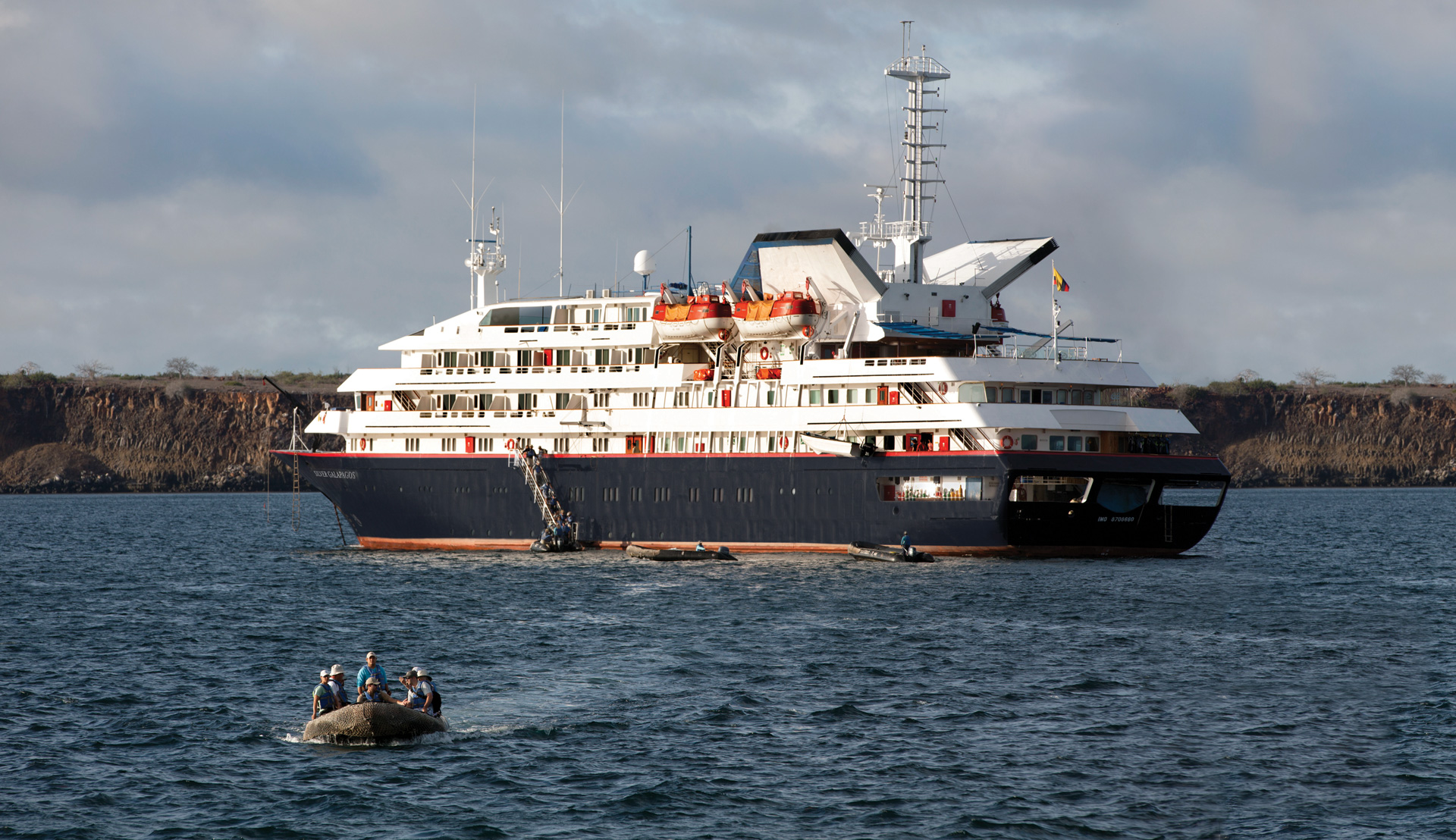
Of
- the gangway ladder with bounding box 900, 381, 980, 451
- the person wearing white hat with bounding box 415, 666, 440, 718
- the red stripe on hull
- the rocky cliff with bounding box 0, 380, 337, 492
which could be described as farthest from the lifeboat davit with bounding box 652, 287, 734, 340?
the rocky cliff with bounding box 0, 380, 337, 492

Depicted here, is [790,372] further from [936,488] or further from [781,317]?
[936,488]

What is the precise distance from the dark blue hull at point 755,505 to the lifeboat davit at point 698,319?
6.26 meters

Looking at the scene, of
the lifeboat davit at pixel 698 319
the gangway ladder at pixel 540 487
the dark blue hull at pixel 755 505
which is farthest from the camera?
the gangway ladder at pixel 540 487

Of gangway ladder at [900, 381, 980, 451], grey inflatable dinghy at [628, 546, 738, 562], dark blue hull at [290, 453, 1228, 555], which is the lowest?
grey inflatable dinghy at [628, 546, 738, 562]

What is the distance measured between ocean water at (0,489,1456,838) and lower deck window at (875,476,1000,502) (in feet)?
9.80

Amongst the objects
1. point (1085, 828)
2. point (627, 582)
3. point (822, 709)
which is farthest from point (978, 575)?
point (1085, 828)

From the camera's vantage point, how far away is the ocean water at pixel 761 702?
2531cm

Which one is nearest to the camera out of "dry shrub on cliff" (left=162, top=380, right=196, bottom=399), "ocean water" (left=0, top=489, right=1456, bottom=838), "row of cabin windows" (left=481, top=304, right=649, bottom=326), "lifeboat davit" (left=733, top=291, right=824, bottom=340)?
"ocean water" (left=0, top=489, right=1456, bottom=838)

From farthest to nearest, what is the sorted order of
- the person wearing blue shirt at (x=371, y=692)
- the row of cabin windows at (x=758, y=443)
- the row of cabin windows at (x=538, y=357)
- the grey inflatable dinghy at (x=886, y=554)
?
the row of cabin windows at (x=538, y=357) < the row of cabin windows at (x=758, y=443) < the grey inflatable dinghy at (x=886, y=554) < the person wearing blue shirt at (x=371, y=692)

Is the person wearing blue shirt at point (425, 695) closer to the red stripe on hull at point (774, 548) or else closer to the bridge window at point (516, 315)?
the red stripe on hull at point (774, 548)

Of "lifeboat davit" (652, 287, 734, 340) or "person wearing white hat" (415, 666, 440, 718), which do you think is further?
"lifeboat davit" (652, 287, 734, 340)

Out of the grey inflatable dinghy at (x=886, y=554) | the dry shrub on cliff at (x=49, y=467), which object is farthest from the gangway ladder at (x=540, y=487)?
the dry shrub on cliff at (x=49, y=467)

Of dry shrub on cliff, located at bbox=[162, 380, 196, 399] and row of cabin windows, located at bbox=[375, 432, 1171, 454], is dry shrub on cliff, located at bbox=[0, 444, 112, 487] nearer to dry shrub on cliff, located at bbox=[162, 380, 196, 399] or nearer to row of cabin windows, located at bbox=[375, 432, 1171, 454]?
dry shrub on cliff, located at bbox=[162, 380, 196, 399]

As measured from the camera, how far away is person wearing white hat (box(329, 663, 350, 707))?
3112 centimetres
